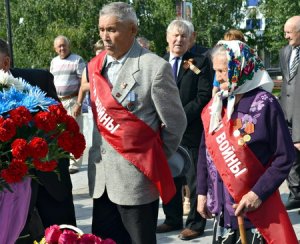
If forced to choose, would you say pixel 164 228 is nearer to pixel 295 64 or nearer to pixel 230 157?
pixel 295 64

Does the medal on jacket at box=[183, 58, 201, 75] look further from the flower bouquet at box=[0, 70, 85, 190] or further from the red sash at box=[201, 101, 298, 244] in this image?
the flower bouquet at box=[0, 70, 85, 190]

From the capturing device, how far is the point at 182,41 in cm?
579

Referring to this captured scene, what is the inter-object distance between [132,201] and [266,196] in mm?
801

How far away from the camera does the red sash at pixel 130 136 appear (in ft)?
12.2

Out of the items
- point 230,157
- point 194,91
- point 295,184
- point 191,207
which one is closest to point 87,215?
point 191,207

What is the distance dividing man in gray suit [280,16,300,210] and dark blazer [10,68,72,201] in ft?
9.40

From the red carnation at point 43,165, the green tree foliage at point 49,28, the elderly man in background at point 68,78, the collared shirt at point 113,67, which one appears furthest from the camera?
the green tree foliage at point 49,28

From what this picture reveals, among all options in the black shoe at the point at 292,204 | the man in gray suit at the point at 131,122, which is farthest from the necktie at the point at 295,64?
the man in gray suit at the point at 131,122

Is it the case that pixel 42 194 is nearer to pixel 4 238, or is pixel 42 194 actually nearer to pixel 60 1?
pixel 4 238

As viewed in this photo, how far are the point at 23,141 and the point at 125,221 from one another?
129 centimetres

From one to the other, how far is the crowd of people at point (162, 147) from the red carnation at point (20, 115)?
0.87m

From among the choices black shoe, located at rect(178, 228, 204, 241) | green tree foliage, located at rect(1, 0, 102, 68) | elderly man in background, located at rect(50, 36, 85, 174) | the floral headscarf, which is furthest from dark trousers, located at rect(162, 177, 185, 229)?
green tree foliage, located at rect(1, 0, 102, 68)

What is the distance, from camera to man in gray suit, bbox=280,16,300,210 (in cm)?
643

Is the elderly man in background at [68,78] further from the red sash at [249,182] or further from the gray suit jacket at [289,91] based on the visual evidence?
the red sash at [249,182]
